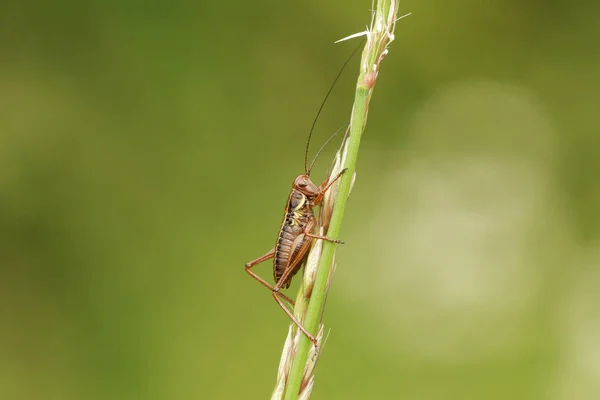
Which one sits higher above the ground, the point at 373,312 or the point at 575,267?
the point at 575,267

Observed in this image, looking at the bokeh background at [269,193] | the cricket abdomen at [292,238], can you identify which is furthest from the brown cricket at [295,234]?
the bokeh background at [269,193]

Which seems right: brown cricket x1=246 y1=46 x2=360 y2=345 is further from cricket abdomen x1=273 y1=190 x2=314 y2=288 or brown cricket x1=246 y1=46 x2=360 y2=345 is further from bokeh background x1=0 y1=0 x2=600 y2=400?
bokeh background x1=0 y1=0 x2=600 y2=400

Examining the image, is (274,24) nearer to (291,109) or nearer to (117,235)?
(291,109)

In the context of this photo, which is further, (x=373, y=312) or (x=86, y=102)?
(x=86, y=102)

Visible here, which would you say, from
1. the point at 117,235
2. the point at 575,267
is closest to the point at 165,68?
the point at 117,235

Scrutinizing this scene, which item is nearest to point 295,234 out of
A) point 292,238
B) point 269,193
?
point 292,238

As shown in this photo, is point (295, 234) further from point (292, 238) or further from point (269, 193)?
point (269, 193)

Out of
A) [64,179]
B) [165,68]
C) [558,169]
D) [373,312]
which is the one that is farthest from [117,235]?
[558,169]

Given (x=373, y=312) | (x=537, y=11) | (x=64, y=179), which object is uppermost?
(x=537, y=11)
